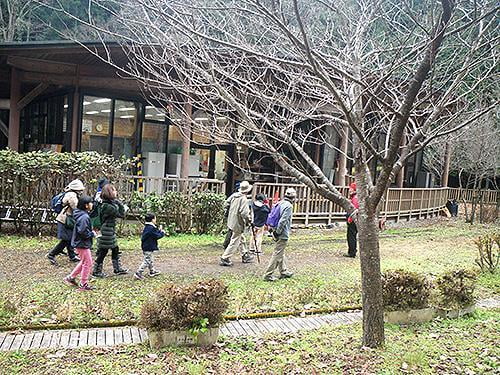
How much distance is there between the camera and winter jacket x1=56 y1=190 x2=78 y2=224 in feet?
26.2

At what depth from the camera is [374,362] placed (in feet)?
15.4

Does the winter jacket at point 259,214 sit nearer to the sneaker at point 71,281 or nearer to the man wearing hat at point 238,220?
the man wearing hat at point 238,220

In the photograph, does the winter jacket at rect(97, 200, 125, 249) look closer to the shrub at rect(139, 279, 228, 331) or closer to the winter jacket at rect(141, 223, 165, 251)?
the winter jacket at rect(141, 223, 165, 251)

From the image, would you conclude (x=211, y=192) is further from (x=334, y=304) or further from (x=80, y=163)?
(x=334, y=304)

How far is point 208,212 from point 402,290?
6.97 metres

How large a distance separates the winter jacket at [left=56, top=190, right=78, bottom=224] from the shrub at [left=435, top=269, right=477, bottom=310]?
19.9 feet

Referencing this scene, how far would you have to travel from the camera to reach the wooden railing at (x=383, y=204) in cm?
1501

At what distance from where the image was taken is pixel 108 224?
754cm

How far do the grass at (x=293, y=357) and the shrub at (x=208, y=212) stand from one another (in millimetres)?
6890

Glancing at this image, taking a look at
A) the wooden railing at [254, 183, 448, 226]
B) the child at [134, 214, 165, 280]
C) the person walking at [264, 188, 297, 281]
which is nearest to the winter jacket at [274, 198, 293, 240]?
the person walking at [264, 188, 297, 281]

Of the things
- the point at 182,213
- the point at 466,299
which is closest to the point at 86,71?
the point at 182,213

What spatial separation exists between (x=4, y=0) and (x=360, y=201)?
94.3ft

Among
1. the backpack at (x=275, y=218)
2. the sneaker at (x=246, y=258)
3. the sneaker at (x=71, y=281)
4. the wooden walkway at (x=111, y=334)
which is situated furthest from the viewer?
the sneaker at (x=246, y=258)

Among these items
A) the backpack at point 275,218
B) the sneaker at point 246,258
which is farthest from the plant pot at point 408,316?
the sneaker at point 246,258
